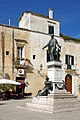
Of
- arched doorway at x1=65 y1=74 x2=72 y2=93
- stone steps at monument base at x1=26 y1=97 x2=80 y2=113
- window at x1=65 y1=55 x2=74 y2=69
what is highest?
window at x1=65 y1=55 x2=74 y2=69

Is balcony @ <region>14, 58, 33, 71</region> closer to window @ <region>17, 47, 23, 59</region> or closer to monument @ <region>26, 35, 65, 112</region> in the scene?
window @ <region>17, 47, 23, 59</region>

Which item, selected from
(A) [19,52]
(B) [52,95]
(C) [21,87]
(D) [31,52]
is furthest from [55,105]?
(D) [31,52]

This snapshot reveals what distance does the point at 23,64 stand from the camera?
90.6 ft

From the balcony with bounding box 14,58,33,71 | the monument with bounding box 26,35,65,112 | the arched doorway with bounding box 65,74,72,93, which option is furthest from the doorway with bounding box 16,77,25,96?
the monument with bounding box 26,35,65,112

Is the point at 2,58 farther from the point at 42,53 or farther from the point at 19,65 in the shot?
the point at 42,53

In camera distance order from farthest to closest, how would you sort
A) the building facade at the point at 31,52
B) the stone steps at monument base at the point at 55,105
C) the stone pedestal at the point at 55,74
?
the building facade at the point at 31,52, the stone pedestal at the point at 55,74, the stone steps at monument base at the point at 55,105

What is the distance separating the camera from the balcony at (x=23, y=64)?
1072 inches

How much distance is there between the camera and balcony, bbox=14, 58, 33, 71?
1072 inches

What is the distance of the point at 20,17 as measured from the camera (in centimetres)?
3198

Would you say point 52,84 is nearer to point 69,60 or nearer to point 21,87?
point 21,87

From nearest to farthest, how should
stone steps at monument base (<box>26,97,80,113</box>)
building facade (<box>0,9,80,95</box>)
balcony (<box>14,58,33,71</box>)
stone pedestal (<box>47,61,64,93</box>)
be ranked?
stone steps at monument base (<box>26,97,80,113</box>), stone pedestal (<box>47,61,64,93</box>), building facade (<box>0,9,80,95</box>), balcony (<box>14,58,33,71</box>)

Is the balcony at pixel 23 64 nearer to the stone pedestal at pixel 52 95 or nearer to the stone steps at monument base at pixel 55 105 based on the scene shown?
the stone pedestal at pixel 52 95

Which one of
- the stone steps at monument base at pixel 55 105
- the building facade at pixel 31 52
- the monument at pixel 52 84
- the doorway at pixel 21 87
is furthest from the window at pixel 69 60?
the stone steps at monument base at pixel 55 105

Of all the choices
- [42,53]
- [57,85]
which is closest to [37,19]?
[42,53]
